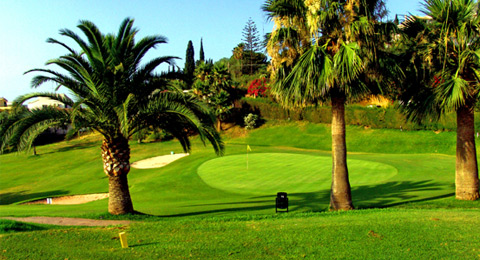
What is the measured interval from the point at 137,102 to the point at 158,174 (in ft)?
54.1

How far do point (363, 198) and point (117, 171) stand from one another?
1024cm

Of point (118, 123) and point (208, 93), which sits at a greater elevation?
point (208, 93)

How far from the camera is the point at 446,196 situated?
15.8m

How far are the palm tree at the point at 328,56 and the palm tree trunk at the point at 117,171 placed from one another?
19.0ft

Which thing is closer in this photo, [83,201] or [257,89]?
[83,201]

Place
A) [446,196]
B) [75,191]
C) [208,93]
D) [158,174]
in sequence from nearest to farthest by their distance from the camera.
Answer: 1. [446,196]
2. [75,191]
3. [158,174]
4. [208,93]

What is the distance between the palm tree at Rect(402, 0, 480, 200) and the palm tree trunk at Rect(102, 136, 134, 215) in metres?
10.7

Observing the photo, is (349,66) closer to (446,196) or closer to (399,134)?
(446,196)

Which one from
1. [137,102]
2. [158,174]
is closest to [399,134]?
[158,174]

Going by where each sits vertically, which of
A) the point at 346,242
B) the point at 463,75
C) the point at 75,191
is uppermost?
the point at 463,75

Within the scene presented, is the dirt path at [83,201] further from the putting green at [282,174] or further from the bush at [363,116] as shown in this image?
the bush at [363,116]

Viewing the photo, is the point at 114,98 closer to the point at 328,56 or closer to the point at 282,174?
the point at 328,56

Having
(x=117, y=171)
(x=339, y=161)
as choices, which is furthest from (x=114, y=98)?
(x=339, y=161)

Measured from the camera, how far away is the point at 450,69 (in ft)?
47.0
